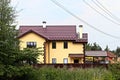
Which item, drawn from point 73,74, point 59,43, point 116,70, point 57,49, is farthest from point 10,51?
point 57,49

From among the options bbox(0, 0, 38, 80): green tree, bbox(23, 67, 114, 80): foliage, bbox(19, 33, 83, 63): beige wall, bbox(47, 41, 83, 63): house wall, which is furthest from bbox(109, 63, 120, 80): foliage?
bbox(47, 41, 83, 63): house wall

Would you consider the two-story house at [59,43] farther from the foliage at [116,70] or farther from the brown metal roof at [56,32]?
the foliage at [116,70]

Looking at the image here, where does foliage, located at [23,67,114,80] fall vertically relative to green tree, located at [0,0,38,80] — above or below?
below

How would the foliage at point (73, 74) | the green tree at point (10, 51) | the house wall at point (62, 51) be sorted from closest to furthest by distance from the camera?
the green tree at point (10, 51)
the foliage at point (73, 74)
the house wall at point (62, 51)

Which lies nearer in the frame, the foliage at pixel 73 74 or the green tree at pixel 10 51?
the green tree at pixel 10 51

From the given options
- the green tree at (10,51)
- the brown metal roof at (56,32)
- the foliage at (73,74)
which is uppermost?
the brown metal roof at (56,32)

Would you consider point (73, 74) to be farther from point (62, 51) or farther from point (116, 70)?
point (62, 51)

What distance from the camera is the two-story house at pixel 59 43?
70562 mm

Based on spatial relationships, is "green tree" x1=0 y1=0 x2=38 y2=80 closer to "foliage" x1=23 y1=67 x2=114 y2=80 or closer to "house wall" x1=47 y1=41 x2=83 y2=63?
"foliage" x1=23 y1=67 x2=114 y2=80

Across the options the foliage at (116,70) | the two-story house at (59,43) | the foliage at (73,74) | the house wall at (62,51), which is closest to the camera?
the foliage at (116,70)

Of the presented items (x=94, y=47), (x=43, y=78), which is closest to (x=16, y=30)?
(x=43, y=78)

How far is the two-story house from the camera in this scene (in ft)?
232

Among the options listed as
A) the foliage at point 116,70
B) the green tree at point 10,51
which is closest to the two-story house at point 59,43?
the foliage at point 116,70

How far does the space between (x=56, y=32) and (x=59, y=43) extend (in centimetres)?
193
